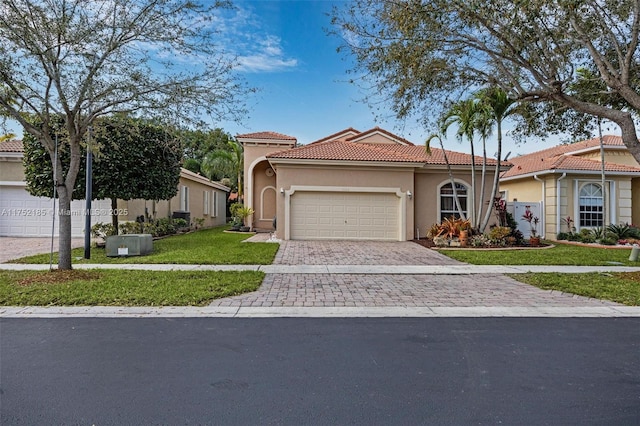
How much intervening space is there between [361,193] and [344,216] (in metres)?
1.27

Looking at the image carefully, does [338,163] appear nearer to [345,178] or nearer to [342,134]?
[345,178]

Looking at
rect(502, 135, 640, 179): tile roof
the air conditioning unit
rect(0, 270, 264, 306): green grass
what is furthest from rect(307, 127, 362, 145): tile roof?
rect(0, 270, 264, 306): green grass

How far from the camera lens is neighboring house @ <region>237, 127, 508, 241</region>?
1622 cm

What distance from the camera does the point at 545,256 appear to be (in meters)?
12.1

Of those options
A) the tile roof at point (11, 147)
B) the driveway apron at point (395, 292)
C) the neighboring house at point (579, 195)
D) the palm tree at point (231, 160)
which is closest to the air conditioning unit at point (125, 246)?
the driveway apron at point (395, 292)

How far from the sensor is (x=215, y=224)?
94.5 feet

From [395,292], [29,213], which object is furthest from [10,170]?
[395,292]

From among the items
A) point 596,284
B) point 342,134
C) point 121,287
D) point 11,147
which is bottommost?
point 596,284

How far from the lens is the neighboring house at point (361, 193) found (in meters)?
16.2

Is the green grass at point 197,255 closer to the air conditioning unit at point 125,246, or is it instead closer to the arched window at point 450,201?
the air conditioning unit at point 125,246

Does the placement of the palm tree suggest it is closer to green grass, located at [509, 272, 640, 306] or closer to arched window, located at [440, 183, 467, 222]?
arched window, located at [440, 183, 467, 222]

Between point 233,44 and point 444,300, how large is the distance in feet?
23.9

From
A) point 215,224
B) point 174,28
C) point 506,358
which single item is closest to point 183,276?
point 174,28

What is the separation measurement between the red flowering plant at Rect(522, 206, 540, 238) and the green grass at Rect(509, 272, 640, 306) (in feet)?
28.3
